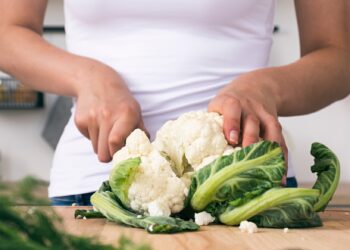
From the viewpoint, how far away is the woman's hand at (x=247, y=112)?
37.9 inches

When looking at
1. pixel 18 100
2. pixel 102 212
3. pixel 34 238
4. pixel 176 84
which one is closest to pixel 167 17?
pixel 176 84

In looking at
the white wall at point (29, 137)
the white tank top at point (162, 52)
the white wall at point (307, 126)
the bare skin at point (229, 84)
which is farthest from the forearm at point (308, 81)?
the white wall at point (29, 137)

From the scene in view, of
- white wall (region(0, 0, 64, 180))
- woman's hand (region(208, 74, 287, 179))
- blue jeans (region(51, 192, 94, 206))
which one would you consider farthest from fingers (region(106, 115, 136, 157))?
white wall (region(0, 0, 64, 180))

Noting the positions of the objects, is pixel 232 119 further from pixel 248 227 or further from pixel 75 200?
pixel 75 200

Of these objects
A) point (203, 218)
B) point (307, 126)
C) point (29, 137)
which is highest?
point (203, 218)

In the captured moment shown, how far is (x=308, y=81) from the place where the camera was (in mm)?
1197

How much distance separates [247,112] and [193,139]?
8 cm

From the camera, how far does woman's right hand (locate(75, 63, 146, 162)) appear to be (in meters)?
0.99

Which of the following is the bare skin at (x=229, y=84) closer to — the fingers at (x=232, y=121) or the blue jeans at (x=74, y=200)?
the fingers at (x=232, y=121)

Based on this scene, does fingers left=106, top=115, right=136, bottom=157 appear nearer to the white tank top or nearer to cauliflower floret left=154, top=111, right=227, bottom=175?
cauliflower floret left=154, top=111, right=227, bottom=175

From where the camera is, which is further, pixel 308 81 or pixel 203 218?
pixel 308 81

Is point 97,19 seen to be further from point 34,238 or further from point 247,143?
point 34,238

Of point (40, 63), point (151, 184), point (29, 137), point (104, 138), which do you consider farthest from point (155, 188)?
point (29, 137)

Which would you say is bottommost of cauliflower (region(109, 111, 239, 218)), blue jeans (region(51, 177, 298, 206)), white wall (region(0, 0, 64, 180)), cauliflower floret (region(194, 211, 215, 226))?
white wall (region(0, 0, 64, 180))
